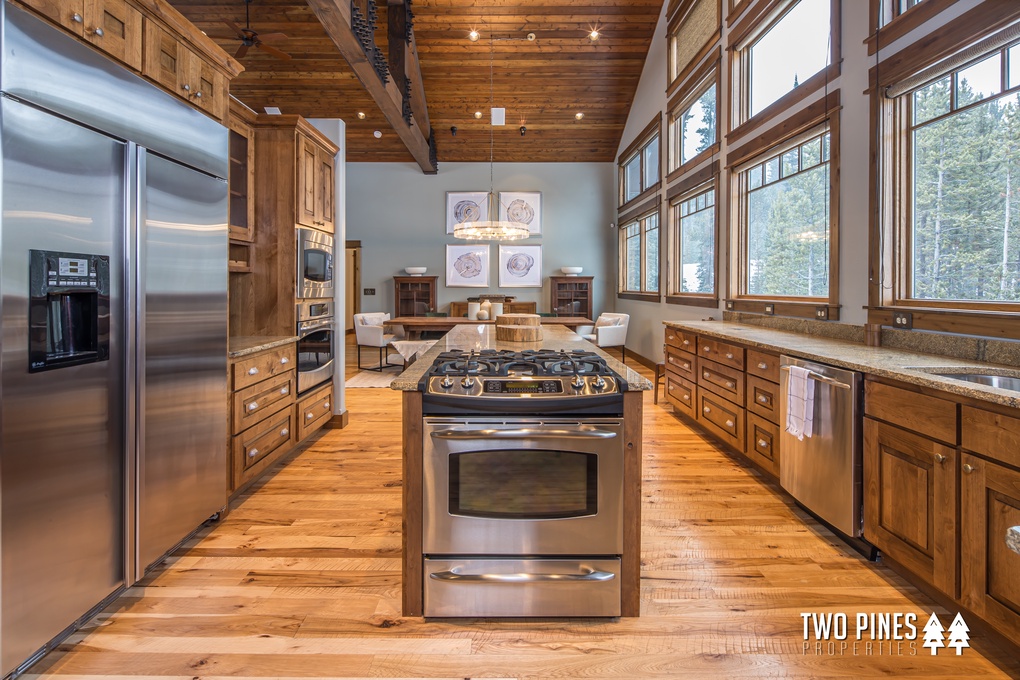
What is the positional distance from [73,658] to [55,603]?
201 mm

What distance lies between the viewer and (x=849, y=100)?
324 cm

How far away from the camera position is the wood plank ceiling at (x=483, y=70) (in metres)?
6.60

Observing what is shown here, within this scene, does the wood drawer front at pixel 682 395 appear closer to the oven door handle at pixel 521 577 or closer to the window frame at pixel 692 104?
the window frame at pixel 692 104

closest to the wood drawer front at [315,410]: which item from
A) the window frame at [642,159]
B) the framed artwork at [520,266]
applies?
the window frame at [642,159]

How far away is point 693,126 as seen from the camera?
6.14 m

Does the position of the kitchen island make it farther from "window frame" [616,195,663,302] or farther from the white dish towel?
"window frame" [616,195,663,302]

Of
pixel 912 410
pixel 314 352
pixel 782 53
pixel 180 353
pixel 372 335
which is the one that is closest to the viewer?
pixel 912 410

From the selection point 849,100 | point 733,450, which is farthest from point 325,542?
point 849,100

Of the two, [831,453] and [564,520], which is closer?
[564,520]

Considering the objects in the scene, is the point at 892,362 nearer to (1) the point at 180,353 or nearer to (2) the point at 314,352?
(1) the point at 180,353

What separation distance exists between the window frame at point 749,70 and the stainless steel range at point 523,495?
310cm

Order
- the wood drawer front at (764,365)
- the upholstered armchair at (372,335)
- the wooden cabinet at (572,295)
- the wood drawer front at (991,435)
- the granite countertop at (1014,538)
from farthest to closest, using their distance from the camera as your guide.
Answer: the wooden cabinet at (572,295) < the upholstered armchair at (372,335) < the wood drawer front at (764,365) < the wood drawer front at (991,435) < the granite countertop at (1014,538)

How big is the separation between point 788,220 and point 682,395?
1.66 m

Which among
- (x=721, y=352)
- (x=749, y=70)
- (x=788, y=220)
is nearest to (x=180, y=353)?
(x=721, y=352)
